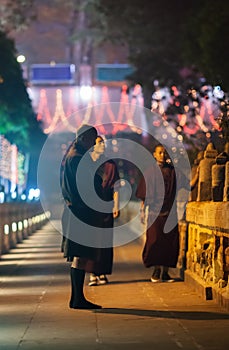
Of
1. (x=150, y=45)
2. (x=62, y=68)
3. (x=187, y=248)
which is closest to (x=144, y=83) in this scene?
(x=150, y=45)

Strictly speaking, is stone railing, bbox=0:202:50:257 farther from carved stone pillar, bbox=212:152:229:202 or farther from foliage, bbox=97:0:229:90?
carved stone pillar, bbox=212:152:229:202

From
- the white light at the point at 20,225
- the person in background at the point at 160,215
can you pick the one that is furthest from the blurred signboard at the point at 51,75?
the person in background at the point at 160,215

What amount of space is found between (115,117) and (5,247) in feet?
200

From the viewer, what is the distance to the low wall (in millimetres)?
13961

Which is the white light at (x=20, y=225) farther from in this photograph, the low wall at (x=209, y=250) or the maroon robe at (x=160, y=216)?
the low wall at (x=209, y=250)

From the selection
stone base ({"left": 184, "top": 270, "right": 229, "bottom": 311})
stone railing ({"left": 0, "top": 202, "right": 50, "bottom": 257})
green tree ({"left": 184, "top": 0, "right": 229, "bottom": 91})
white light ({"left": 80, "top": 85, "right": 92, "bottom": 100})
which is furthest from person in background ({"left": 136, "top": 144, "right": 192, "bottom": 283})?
white light ({"left": 80, "top": 85, "right": 92, "bottom": 100})

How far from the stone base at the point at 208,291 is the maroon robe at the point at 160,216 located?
131 centimetres

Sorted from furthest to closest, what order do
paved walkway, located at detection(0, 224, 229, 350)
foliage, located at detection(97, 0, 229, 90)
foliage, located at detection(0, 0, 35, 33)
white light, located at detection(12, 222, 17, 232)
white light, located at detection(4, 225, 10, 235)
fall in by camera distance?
foliage, located at detection(0, 0, 35, 33)
foliage, located at detection(97, 0, 229, 90)
white light, located at detection(12, 222, 17, 232)
white light, located at detection(4, 225, 10, 235)
paved walkway, located at detection(0, 224, 229, 350)

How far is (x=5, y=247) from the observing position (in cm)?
2917

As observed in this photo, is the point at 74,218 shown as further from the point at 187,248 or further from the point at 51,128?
the point at 51,128

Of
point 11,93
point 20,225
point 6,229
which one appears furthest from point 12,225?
point 11,93

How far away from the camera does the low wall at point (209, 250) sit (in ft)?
45.8

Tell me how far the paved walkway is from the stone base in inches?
4.1

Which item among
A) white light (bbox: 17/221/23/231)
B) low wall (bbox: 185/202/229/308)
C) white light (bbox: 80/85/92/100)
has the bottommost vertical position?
white light (bbox: 17/221/23/231)
